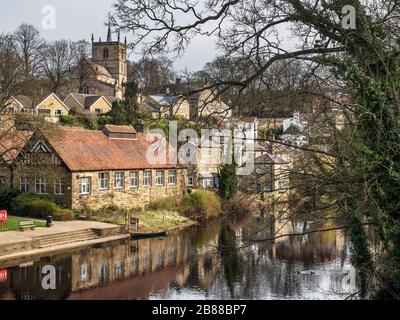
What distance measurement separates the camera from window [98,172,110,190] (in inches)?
1323

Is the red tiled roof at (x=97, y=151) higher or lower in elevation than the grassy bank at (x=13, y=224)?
higher

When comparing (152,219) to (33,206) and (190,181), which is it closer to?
(33,206)

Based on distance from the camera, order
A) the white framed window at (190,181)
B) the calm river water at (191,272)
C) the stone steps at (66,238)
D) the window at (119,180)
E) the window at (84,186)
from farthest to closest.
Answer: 1. the white framed window at (190,181)
2. the window at (119,180)
3. the window at (84,186)
4. the stone steps at (66,238)
5. the calm river water at (191,272)

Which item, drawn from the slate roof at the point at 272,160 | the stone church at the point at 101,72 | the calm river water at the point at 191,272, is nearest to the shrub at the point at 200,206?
the calm river water at the point at 191,272

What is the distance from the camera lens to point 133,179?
36.2 metres

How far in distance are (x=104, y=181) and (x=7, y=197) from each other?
565cm

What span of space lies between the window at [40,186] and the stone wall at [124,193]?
2169 mm

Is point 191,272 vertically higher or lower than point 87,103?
lower

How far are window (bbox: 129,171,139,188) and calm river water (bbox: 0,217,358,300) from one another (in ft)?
29.5

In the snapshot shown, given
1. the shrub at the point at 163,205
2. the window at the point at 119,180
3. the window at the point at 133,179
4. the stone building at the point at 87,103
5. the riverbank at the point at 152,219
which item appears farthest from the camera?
the stone building at the point at 87,103

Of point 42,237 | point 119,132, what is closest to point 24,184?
point 119,132

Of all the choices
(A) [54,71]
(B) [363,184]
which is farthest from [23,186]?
(A) [54,71]

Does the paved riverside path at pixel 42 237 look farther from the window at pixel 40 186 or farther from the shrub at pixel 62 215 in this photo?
the window at pixel 40 186

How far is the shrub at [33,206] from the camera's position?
30484 mm
